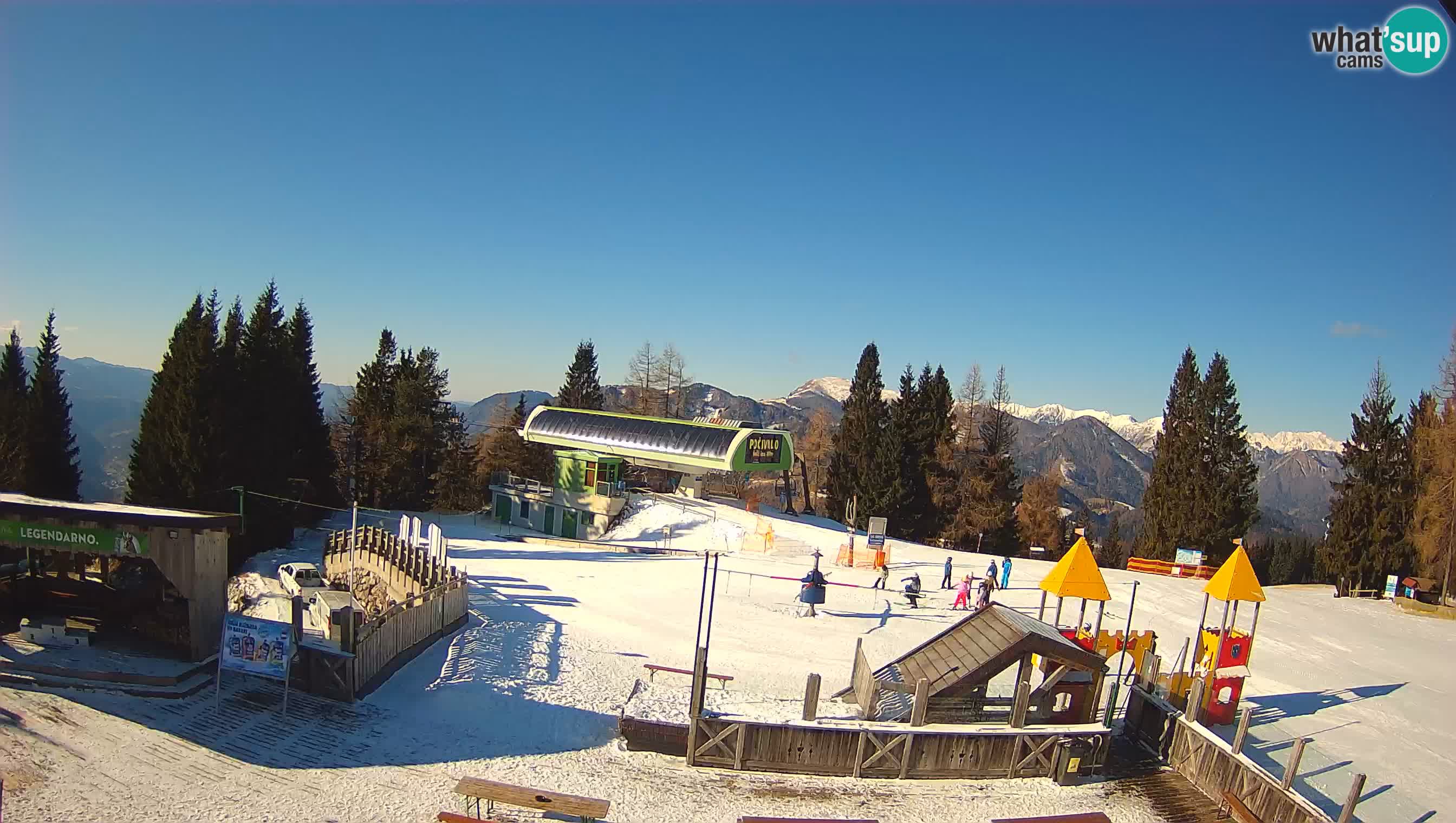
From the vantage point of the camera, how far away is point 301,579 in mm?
23234

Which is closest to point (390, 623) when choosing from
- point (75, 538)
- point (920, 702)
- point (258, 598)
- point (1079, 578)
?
point (75, 538)

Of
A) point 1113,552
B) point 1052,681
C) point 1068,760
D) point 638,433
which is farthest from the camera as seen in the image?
point 1113,552

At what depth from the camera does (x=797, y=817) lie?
10.2 m

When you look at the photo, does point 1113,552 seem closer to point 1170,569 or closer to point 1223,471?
point 1223,471

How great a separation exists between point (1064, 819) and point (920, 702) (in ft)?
8.22

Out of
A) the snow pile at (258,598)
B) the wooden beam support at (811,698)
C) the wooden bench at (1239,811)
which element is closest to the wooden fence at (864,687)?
the wooden beam support at (811,698)

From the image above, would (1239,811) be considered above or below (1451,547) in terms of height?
below

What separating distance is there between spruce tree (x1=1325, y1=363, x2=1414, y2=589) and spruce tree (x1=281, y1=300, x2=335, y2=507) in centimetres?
5181

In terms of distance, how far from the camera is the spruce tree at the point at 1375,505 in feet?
127

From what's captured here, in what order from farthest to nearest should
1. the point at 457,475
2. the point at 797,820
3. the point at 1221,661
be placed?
the point at 457,475
the point at 1221,661
the point at 797,820

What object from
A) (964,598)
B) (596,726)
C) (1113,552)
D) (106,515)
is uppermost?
(106,515)

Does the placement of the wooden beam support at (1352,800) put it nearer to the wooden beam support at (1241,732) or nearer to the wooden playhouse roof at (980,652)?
the wooden beam support at (1241,732)

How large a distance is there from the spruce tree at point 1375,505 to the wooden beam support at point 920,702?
3883cm

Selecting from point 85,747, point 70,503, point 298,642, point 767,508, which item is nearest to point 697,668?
point 298,642
